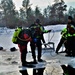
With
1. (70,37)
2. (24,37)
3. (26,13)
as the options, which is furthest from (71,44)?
(26,13)

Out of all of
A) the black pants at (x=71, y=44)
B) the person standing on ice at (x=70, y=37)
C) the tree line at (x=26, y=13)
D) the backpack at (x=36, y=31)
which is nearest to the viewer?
the backpack at (x=36, y=31)

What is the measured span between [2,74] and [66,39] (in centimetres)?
422

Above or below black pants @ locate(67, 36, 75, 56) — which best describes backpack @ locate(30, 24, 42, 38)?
above

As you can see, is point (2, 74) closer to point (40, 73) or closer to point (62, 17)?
point (40, 73)

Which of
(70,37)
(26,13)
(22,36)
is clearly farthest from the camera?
(26,13)

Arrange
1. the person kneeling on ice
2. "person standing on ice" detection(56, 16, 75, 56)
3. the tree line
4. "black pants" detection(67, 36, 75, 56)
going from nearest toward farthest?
the person kneeling on ice < "person standing on ice" detection(56, 16, 75, 56) < "black pants" detection(67, 36, 75, 56) < the tree line

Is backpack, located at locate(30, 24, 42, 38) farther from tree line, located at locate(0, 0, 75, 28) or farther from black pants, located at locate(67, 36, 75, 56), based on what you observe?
tree line, located at locate(0, 0, 75, 28)

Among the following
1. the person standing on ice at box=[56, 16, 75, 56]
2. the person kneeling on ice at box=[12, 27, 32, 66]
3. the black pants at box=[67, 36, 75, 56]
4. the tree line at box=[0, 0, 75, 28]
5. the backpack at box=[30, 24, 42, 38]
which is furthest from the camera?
the tree line at box=[0, 0, 75, 28]

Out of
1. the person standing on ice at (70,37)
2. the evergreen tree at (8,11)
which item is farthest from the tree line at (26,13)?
the person standing on ice at (70,37)

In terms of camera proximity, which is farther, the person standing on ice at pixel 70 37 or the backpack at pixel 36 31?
the person standing on ice at pixel 70 37

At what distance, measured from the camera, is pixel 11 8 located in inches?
3915

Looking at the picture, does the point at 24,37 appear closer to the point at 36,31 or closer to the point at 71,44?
the point at 36,31

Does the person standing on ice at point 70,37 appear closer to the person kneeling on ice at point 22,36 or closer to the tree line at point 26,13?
the person kneeling on ice at point 22,36

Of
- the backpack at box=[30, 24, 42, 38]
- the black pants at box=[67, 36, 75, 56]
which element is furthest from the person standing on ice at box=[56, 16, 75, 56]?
the backpack at box=[30, 24, 42, 38]
